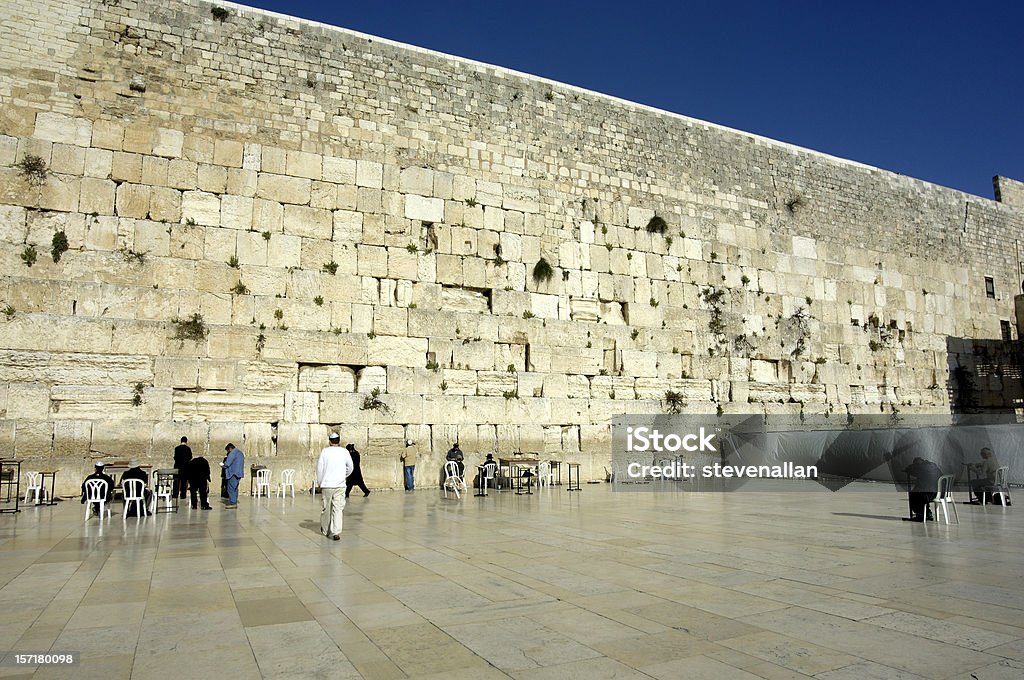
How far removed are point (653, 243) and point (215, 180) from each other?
8998 mm

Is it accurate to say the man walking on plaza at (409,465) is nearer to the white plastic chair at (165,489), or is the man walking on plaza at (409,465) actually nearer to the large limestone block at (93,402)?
the white plastic chair at (165,489)

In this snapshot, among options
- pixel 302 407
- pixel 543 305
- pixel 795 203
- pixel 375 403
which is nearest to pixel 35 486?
pixel 302 407

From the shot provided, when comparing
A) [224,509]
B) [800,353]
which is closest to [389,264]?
[224,509]

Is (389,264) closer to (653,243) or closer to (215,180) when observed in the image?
(215,180)

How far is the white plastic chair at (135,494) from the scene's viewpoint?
828 cm

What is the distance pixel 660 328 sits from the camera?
1569cm

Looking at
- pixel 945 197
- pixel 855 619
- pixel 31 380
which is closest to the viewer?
pixel 855 619

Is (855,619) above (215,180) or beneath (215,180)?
beneath

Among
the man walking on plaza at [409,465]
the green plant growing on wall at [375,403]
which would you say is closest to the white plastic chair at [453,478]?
the man walking on plaza at [409,465]

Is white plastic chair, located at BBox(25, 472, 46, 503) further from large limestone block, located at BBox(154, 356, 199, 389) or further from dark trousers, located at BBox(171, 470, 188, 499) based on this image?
large limestone block, located at BBox(154, 356, 199, 389)

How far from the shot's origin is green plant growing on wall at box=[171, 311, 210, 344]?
456 inches

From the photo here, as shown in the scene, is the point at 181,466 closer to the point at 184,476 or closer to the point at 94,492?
the point at 184,476

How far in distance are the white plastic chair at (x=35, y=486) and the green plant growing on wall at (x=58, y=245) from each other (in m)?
3.30

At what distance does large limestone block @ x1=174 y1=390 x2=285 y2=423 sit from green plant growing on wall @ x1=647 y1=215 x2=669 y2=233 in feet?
28.5
